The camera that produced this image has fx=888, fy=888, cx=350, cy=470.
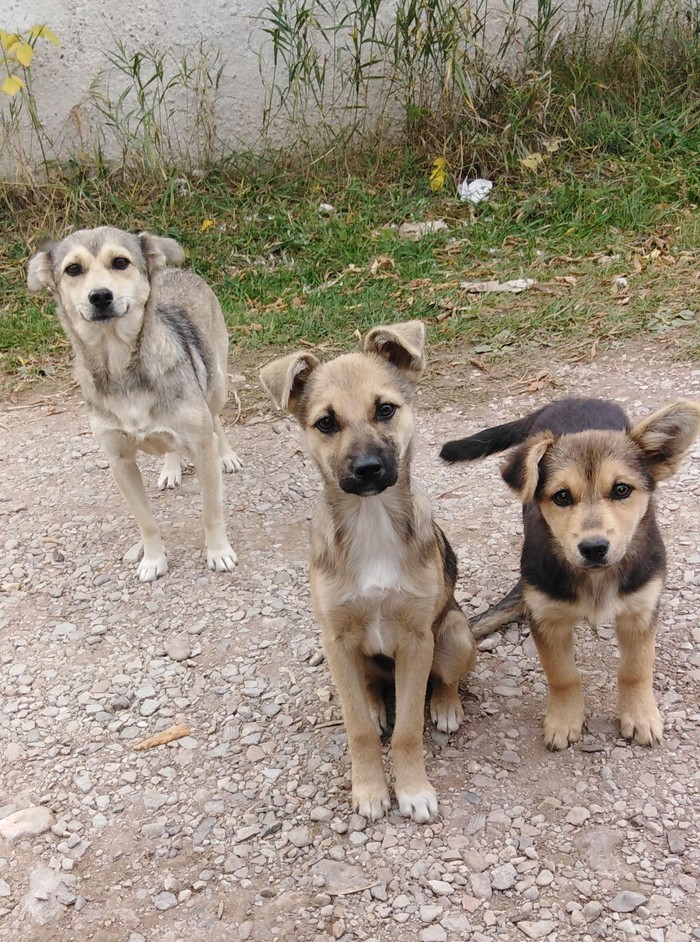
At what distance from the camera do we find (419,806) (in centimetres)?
343

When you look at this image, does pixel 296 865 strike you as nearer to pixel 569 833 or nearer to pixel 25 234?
pixel 569 833

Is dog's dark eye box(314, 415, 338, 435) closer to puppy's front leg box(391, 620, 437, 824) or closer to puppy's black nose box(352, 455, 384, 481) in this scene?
puppy's black nose box(352, 455, 384, 481)

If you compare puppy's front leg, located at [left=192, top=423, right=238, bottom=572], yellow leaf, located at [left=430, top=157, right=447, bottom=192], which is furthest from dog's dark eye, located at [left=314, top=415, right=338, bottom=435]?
→ yellow leaf, located at [left=430, top=157, right=447, bottom=192]

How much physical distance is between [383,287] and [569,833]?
556 cm

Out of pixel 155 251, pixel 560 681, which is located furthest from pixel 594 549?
pixel 155 251

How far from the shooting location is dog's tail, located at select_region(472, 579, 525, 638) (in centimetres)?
427

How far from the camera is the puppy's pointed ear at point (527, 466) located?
131 inches

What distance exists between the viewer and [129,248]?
16.8ft

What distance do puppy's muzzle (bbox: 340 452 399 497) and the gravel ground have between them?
→ 129cm

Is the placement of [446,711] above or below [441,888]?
above

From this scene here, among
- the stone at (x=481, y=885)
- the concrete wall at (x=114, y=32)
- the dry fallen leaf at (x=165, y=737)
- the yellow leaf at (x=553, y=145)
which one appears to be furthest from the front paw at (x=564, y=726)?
the concrete wall at (x=114, y=32)

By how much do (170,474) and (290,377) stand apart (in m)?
3.08

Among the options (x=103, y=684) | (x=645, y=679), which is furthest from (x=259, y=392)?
(x=645, y=679)

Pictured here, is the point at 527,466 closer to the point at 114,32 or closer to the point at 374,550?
the point at 374,550
